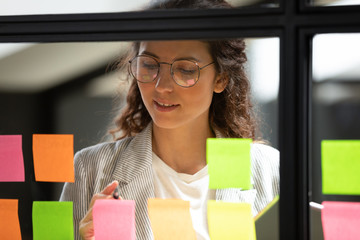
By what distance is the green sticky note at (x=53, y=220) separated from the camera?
135 centimetres

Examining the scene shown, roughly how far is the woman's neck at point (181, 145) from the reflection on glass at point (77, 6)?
50 centimetres

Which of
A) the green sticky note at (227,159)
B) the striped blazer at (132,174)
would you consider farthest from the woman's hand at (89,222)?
the green sticky note at (227,159)

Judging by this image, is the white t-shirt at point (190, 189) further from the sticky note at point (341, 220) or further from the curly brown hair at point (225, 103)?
the sticky note at point (341, 220)

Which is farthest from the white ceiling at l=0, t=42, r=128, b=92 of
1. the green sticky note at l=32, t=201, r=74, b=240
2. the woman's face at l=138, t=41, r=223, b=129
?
the green sticky note at l=32, t=201, r=74, b=240

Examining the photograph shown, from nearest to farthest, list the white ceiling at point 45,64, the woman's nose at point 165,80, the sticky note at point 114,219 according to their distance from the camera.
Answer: the sticky note at point 114,219
the woman's nose at point 165,80
the white ceiling at point 45,64

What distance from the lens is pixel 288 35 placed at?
1052mm

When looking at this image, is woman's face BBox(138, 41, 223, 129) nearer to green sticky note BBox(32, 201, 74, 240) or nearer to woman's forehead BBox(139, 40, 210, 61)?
woman's forehead BBox(139, 40, 210, 61)

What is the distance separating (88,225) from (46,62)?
2.30 ft

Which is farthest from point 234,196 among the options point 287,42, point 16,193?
point 16,193

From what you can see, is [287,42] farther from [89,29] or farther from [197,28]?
[89,29]

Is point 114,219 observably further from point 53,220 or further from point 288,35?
point 288,35

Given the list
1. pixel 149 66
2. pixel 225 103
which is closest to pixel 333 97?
pixel 225 103

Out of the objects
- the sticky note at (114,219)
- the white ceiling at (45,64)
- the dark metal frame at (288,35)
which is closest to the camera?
the dark metal frame at (288,35)

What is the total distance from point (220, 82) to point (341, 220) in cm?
59
